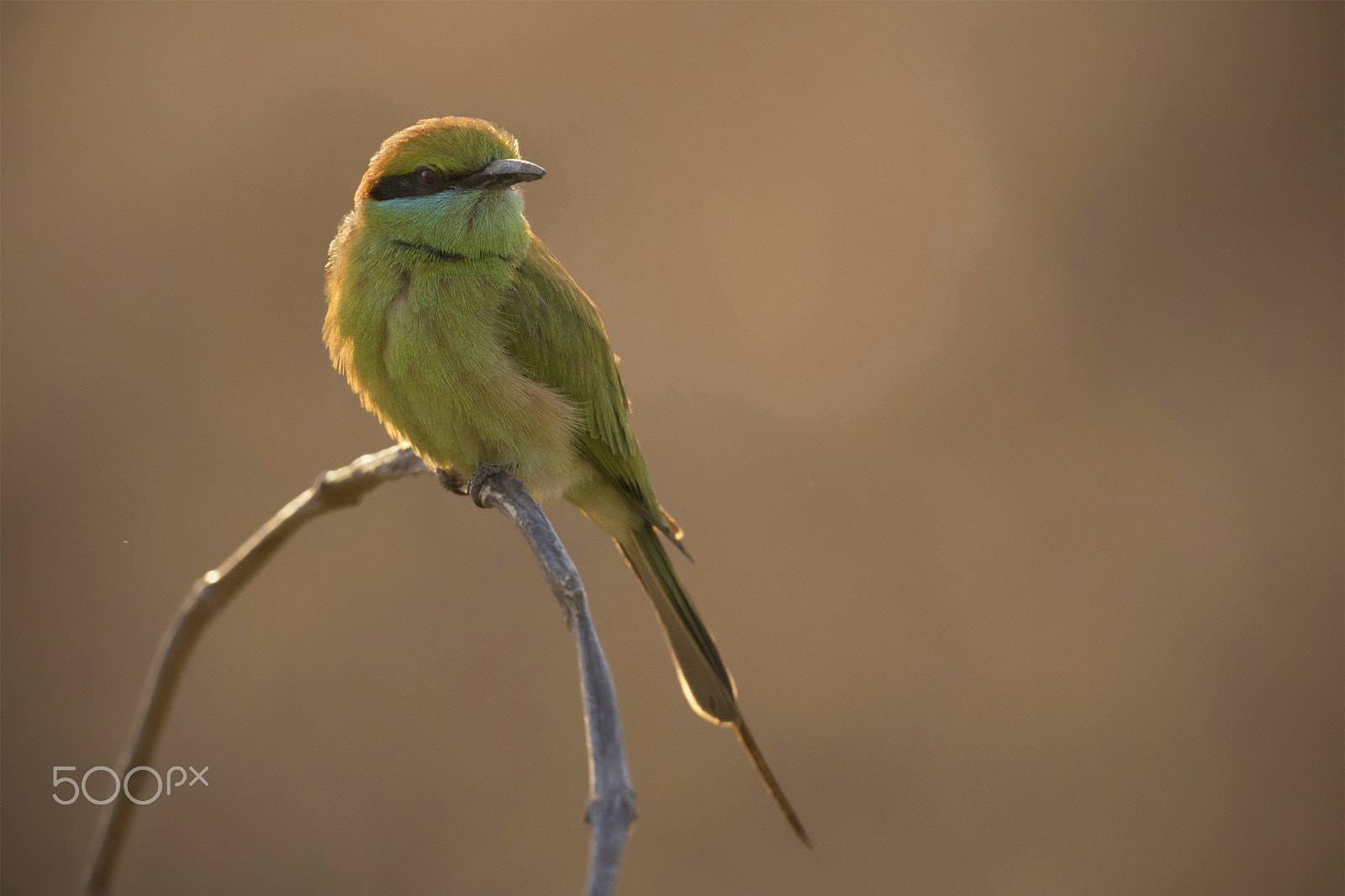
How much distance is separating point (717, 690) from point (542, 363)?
0.71 meters

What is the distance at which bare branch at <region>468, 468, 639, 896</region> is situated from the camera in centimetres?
81

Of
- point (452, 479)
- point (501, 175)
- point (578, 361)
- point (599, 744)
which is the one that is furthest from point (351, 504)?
point (599, 744)

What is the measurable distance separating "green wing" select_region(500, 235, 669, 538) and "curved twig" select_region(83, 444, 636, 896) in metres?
0.23

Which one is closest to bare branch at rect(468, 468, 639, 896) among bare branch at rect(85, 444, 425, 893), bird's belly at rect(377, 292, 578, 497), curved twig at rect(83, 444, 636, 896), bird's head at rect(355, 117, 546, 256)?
curved twig at rect(83, 444, 636, 896)

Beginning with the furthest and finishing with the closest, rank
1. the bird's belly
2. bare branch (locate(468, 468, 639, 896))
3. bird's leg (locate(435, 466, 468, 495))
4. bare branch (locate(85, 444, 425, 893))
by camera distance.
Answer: bird's leg (locate(435, 466, 468, 495)) → the bird's belly → bare branch (locate(85, 444, 425, 893)) → bare branch (locate(468, 468, 639, 896))

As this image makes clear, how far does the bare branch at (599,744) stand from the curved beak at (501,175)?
37.4 inches

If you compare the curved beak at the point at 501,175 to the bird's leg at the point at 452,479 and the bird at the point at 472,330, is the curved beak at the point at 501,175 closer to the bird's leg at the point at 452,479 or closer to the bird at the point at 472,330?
the bird at the point at 472,330

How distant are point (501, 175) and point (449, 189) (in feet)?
0.35

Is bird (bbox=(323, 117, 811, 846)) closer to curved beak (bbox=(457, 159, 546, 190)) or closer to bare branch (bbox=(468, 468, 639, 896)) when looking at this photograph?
curved beak (bbox=(457, 159, 546, 190))

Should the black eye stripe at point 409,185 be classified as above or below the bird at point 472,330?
above

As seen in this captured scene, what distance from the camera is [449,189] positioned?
1.95m

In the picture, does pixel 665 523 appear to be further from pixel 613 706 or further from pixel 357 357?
pixel 613 706

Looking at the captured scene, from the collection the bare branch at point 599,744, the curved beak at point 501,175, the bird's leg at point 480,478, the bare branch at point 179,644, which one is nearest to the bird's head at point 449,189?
the curved beak at point 501,175

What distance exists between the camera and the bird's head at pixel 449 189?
76.4 inches
